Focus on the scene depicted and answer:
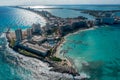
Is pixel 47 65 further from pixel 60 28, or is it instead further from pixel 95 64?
pixel 60 28

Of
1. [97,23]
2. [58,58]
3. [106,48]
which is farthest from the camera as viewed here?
[97,23]

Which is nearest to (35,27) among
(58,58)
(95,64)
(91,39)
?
(91,39)

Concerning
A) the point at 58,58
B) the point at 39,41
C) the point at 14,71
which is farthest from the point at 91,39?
the point at 14,71

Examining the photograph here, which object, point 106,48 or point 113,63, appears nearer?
point 113,63

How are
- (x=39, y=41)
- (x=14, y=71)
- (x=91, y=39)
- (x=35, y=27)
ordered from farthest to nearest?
(x=35, y=27) < (x=91, y=39) < (x=39, y=41) < (x=14, y=71)

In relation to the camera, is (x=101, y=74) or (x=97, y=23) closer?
(x=101, y=74)

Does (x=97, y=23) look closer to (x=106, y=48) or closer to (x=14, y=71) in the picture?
(x=106, y=48)

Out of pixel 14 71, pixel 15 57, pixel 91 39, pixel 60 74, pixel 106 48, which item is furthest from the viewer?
pixel 91 39

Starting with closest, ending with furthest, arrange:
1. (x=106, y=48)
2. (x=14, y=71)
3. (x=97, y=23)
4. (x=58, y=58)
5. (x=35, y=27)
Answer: (x=14, y=71), (x=58, y=58), (x=106, y=48), (x=35, y=27), (x=97, y=23)
